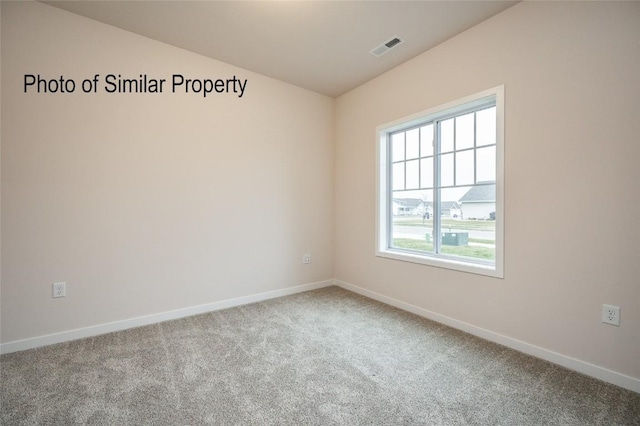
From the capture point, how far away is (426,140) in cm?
307

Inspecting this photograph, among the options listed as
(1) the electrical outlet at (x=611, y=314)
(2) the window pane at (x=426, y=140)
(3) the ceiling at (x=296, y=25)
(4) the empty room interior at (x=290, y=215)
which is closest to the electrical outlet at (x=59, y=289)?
(4) the empty room interior at (x=290, y=215)

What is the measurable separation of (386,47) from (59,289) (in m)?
3.65

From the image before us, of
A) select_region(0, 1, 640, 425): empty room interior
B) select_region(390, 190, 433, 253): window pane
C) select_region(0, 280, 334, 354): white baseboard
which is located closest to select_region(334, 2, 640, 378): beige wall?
select_region(0, 1, 640, 425): empty room interior

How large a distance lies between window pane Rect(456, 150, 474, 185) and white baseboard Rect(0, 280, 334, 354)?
2327 millimetres

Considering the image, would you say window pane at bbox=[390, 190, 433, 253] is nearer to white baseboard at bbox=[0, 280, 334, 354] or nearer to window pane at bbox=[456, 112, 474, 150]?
window pane at bbox=[456, 112, 474, 150]

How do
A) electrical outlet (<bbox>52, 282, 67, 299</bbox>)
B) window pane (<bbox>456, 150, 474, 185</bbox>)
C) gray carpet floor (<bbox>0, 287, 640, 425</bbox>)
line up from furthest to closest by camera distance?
window pane (<bbox>456, 150, 474, 185</bbox>), electrical outlet (<bbox>52, 282, 67, 299</bbox>), gray carpet floor (<bbox>0, 287, 640, 425</bbox>)

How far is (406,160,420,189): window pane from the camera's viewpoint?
316cm

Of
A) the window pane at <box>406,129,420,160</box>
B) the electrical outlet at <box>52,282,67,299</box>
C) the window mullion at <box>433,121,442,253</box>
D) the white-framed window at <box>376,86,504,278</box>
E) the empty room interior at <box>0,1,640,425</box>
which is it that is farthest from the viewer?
the window pane at <box>406,129,420,160</box>

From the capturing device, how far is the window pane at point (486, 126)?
8.09 ft

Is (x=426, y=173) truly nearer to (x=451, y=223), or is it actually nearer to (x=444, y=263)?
(x=451, y=223)

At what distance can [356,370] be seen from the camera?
75.0 inches

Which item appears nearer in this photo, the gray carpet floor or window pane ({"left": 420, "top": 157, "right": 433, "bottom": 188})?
the gray carpet floor

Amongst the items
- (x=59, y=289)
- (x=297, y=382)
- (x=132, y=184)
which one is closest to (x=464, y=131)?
(x=297, y=382)

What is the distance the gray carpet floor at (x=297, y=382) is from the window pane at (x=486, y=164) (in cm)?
140
